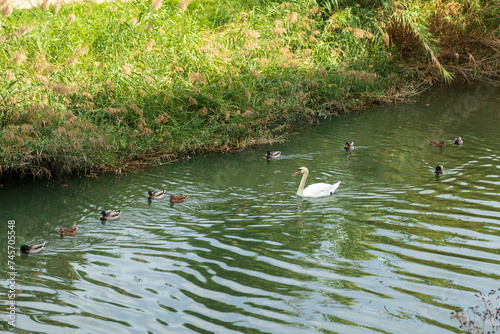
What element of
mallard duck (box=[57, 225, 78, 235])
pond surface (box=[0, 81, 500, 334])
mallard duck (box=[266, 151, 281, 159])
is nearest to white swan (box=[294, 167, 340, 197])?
pond surface (box=[0, 81, 500, 334])

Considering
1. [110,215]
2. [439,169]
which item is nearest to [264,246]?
[110,215]

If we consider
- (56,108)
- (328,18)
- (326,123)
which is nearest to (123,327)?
(56,108)

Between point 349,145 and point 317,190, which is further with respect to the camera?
point 349,145

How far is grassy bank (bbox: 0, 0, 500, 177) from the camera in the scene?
11.6m

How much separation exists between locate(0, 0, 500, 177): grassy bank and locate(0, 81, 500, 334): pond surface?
0.91m

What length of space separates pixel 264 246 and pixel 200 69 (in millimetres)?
8291

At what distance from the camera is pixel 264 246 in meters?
7.38

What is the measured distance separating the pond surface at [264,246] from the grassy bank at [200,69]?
906mm

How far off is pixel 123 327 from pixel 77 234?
325 centimetres

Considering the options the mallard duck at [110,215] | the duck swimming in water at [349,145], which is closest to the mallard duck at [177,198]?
the mallard duck at [110,215]

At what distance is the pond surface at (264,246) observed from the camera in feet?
18.3

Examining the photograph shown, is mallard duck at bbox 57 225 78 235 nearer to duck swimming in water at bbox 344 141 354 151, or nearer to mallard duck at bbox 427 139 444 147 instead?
duck swimming in water at bbox 344 141 354 151

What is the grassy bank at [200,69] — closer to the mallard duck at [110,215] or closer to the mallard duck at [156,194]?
the mallard duck at [156,194]

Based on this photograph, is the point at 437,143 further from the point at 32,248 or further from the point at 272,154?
the point at 32,248
